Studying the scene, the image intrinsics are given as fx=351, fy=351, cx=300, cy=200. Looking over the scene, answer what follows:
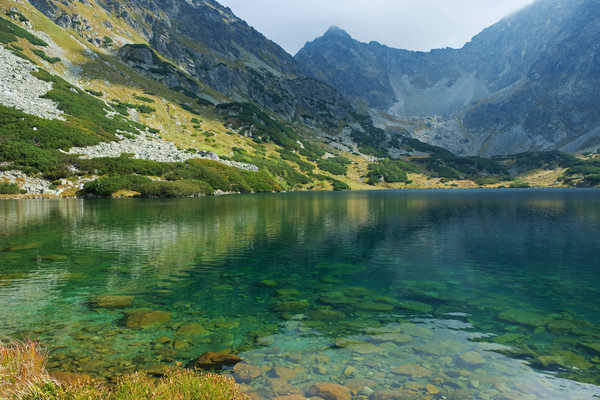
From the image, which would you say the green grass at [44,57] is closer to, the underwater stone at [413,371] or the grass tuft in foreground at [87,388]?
the grass tuft in foreground at [87,388]

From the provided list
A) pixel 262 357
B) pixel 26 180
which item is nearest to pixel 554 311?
pixel 262 357

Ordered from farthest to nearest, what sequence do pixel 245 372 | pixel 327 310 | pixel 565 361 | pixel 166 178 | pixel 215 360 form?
pixel 166 178, pixel 327 310, pixel 565 361, pixel 215 360, pixel 245 372

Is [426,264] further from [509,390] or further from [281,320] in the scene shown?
[509,390]

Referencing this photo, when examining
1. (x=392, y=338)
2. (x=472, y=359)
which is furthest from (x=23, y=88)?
(x=472, y=359)

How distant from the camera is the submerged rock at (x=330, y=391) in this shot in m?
9.39

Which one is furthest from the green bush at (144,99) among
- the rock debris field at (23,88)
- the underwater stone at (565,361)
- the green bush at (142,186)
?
the underwater stone at (565,361)

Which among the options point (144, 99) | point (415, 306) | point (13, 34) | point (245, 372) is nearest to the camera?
point (245, 372)

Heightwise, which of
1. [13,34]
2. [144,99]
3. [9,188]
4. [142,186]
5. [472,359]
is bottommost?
[472,359]

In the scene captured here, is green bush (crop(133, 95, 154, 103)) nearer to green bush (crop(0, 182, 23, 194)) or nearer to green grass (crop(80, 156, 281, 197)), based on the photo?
green grass (crop(80, 156, 281, 197))

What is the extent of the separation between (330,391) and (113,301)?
41.7 feet

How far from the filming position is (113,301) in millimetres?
17391

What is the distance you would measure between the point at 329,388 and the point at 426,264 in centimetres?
1860

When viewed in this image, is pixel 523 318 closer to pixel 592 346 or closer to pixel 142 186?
pixel 592 346

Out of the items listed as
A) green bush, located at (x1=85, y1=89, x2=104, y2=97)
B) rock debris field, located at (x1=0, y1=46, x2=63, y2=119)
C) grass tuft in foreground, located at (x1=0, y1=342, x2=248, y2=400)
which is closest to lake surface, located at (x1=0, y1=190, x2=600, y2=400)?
grass tuft in foreground, located at (x1=0, y1=342, x2=248, y2=400)
